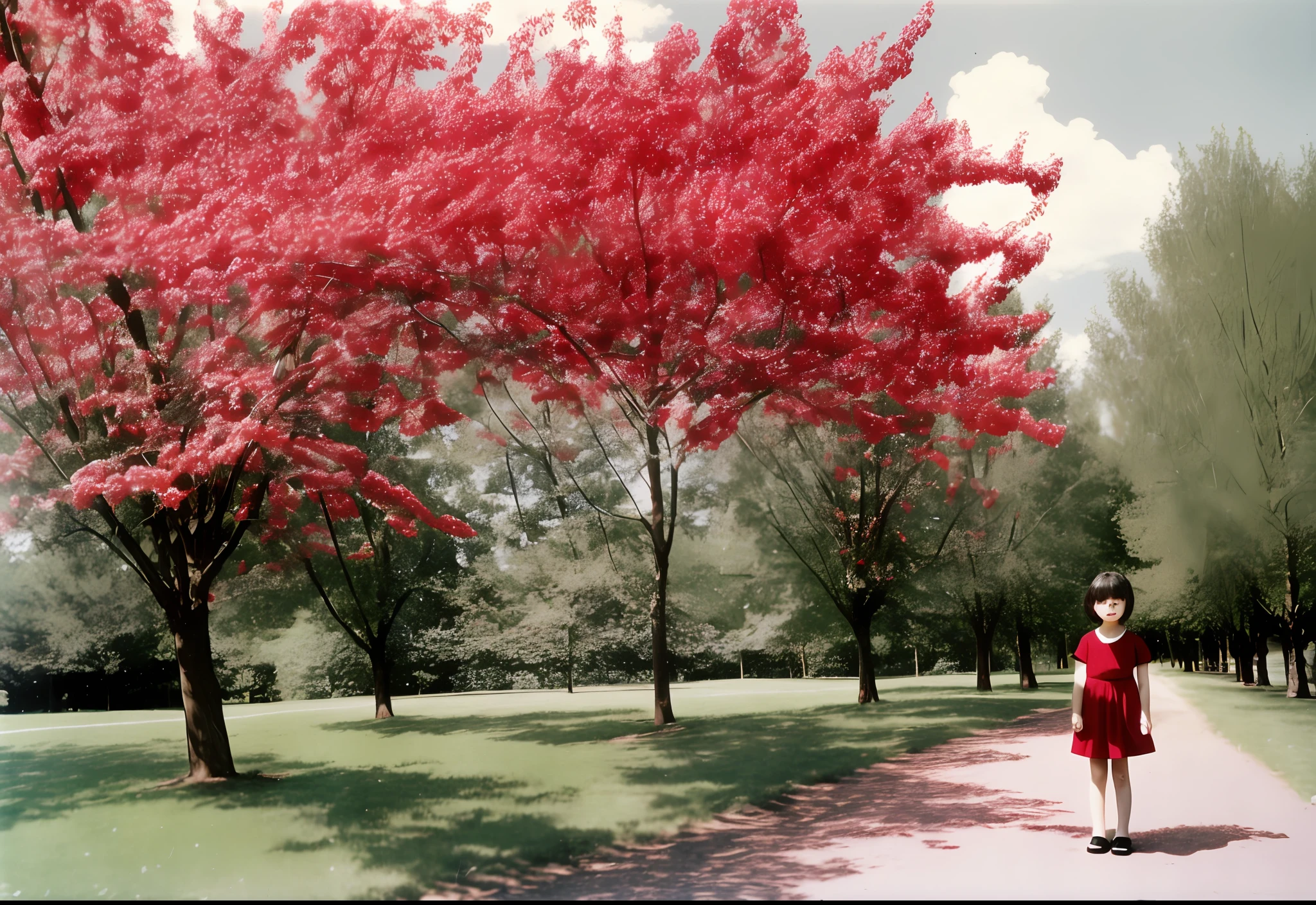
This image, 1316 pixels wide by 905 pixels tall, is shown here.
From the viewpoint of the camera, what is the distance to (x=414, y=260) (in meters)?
5.79

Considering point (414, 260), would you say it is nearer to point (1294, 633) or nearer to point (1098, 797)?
point (1098, 797)

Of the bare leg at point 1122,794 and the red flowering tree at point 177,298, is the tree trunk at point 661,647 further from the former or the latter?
the bare leg at point 1122,794

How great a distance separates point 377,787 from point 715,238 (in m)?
4.98

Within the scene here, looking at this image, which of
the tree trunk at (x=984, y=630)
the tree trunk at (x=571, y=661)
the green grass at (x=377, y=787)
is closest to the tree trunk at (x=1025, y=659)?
the tree trunk at (x=984, y=630)

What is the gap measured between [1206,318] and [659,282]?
795cm

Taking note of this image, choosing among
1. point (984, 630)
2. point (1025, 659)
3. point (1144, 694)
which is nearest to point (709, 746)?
point (1144, 694)

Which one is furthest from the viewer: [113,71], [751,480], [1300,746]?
[751,480]

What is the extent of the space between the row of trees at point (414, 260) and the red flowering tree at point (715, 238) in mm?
23

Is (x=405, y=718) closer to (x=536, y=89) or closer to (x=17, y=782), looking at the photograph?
(x=17, y=782)

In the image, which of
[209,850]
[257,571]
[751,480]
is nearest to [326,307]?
[257,571]

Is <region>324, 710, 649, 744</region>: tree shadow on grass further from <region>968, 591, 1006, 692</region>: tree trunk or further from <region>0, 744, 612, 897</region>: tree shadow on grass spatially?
<region>968, 591, 1006, 692</region>: tree trunk

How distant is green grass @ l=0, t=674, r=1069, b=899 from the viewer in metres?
5.09

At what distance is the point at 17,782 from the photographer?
21.2 feet

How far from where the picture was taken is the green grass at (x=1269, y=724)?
7301mm
